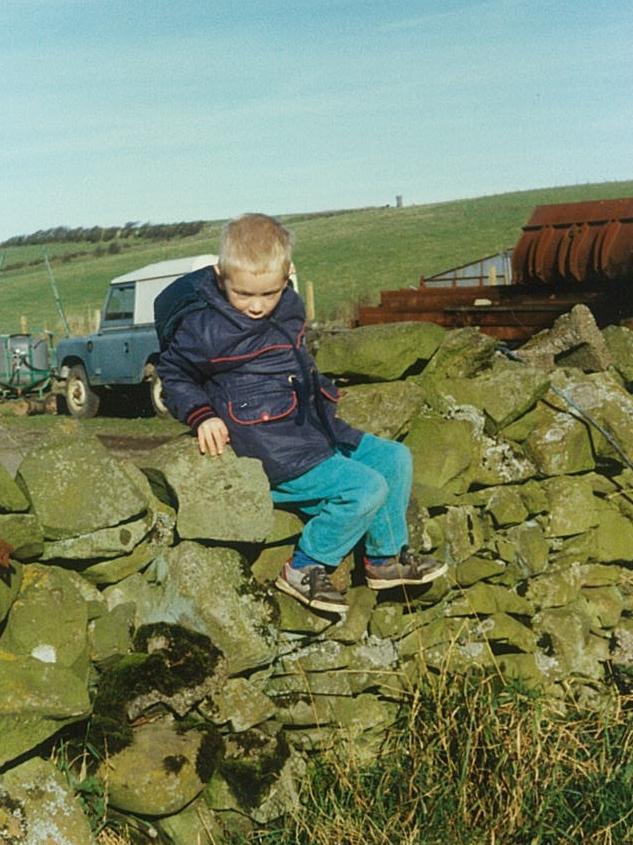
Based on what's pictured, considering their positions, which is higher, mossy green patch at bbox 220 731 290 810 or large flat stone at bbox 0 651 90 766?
large flat stone at bbox 0 651 90 766

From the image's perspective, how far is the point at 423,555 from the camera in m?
3.50

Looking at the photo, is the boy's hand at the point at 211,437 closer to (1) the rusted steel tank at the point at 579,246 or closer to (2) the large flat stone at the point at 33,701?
(2) the large flat stone at the point at 33,701

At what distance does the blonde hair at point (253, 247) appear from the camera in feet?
9.74

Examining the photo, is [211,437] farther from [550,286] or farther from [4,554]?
[550,286]

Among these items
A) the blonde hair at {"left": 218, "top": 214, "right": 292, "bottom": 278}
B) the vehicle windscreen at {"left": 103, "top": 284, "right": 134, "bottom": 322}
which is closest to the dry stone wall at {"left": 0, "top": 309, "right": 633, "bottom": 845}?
the blonde hair at {"left": 218, "top": 214, "right": 292, "bottom": 278}

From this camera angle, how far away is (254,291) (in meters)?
3.04

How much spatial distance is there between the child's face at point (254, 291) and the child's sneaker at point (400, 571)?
35.6 inches

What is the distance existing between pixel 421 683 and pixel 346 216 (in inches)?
2853

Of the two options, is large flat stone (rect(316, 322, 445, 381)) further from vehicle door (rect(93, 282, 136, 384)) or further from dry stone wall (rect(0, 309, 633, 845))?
vehicle door (rect(93, 282, 136, 384))

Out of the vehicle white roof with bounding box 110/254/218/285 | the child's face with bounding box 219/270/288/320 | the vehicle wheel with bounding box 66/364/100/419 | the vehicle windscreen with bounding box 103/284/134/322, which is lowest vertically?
the vehicle wheel with bounding box 66/364/100/419

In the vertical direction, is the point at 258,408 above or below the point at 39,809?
above

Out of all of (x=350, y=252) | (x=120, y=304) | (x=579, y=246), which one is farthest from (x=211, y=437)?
A: (x=350, y=252)

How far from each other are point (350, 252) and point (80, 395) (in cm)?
3660

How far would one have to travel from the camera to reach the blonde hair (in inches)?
117
